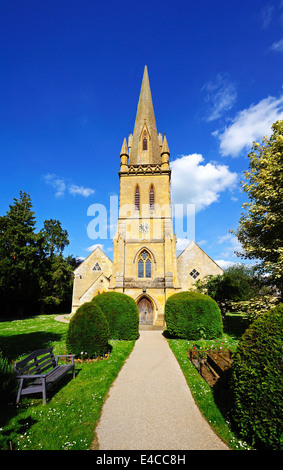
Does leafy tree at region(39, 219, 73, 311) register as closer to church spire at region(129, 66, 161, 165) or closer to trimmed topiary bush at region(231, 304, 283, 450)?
church spire at region(129, 66, 161, 165)

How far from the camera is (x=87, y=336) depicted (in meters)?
8.95

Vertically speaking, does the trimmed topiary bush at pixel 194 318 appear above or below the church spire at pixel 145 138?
below

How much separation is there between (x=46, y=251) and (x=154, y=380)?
3313 cm

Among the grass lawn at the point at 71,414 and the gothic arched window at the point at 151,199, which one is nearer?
the grass lawn at the point at 71,414

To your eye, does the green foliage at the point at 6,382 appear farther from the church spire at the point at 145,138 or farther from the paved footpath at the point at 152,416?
the church spire at the point at 145,138

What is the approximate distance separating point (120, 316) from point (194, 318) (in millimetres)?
4923

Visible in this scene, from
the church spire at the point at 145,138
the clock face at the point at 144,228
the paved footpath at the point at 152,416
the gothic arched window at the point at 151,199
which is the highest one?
the church spire at the point at 145,138

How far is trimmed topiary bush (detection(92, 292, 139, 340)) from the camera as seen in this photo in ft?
44.2

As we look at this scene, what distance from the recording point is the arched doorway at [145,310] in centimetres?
2045

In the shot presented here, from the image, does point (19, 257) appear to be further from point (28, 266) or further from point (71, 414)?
point (71, 414)

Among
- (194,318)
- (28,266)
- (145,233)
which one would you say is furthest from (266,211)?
(28,266)

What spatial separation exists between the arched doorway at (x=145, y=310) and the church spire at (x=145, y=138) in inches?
644

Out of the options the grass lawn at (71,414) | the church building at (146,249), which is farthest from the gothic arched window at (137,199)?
the grass lawn at (71,414)
